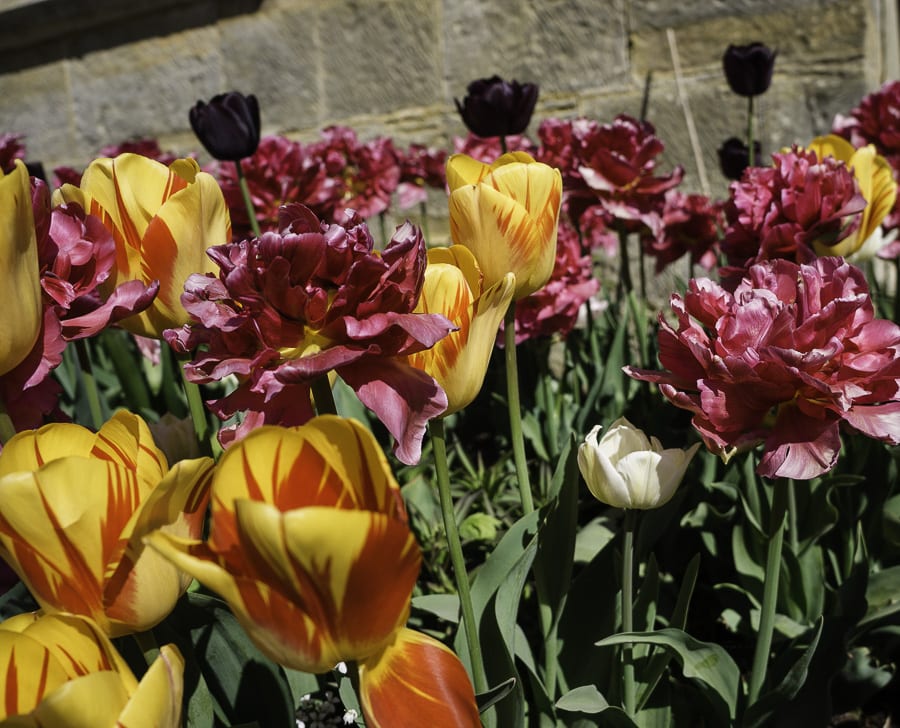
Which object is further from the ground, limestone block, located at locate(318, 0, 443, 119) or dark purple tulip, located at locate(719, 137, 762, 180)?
limestone block, located at locate(318, 0, 443, 119)

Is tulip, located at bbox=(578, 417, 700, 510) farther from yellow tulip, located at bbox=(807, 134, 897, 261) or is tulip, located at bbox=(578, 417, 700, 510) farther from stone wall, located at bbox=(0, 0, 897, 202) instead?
stone wall, located at bbox=(0, 0, 897, 202)

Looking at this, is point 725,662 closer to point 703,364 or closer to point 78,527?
point 703,364

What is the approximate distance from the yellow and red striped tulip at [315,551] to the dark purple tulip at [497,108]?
1221 mm

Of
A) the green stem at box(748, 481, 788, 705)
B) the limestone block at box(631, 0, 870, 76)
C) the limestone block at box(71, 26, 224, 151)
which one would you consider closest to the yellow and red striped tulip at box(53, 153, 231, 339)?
the green stem at box(748, 481, 788, 705)

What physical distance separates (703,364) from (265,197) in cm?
137

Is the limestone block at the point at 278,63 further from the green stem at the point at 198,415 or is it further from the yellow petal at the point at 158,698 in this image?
the yellow petal at the point at 158,698

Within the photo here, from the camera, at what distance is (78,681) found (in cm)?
45

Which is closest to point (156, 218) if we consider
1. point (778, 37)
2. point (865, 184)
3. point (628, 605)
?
point (628, 605)

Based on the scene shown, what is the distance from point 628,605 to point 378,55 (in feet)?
9.75

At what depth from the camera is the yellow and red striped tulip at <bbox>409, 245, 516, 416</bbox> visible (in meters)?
0.70

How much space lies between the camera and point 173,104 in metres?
4.00

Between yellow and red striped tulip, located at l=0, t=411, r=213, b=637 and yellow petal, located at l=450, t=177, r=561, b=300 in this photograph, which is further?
yellow petal, located at l=450, t=177, r=561, b=300

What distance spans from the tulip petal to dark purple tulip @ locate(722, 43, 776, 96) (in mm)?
1782

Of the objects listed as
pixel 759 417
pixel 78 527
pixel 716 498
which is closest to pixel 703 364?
pixel 759 417
